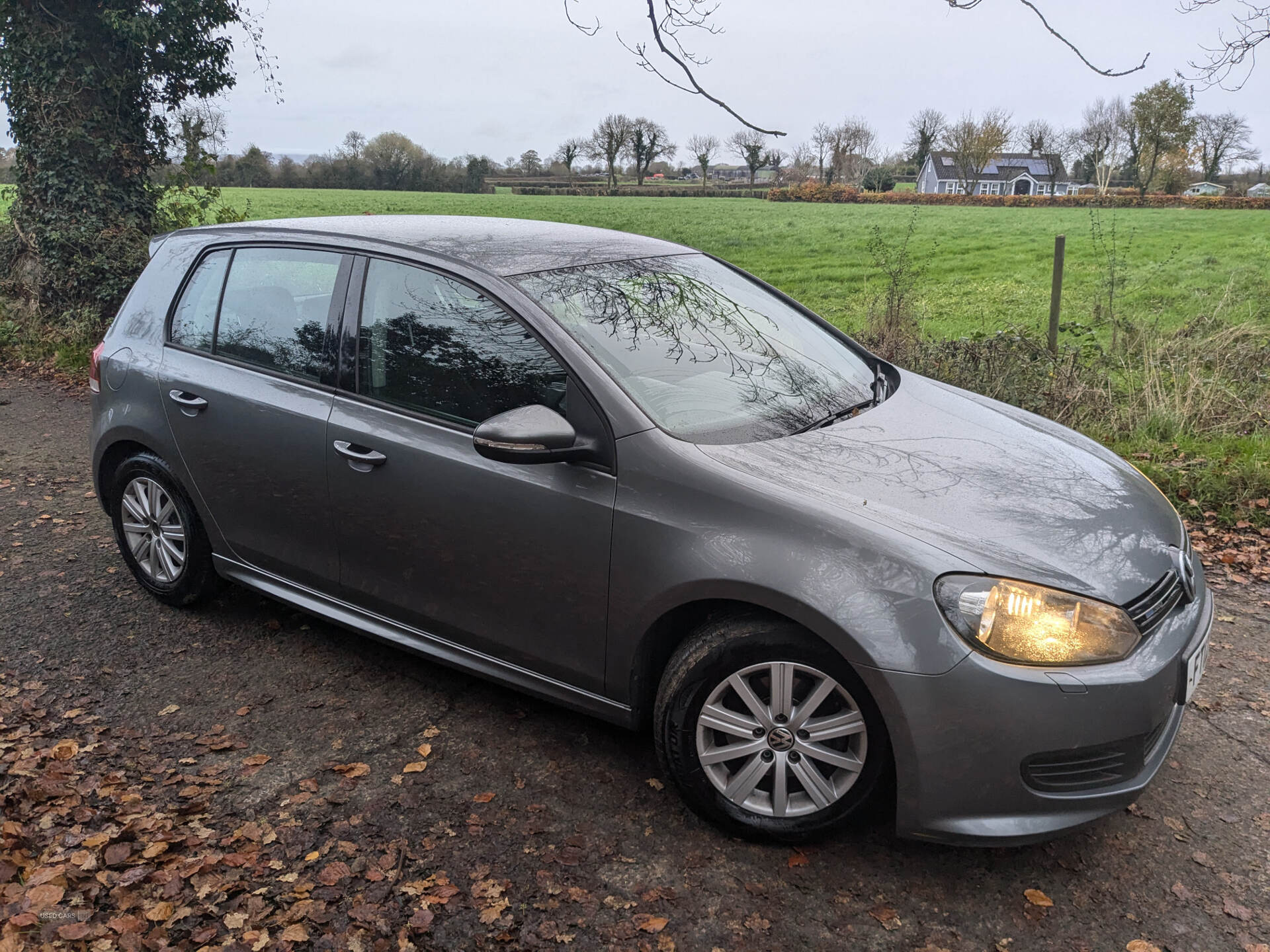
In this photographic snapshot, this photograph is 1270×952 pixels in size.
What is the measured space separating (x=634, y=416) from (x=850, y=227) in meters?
28.9

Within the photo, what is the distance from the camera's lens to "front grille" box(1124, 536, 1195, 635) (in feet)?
8.95

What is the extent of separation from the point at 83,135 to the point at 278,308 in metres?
10.4

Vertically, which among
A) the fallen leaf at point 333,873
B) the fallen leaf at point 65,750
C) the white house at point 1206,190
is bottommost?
the fallen leaf at point 333,873

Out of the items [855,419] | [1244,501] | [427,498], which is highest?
[855,419]

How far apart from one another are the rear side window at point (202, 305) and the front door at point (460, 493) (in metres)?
0.94

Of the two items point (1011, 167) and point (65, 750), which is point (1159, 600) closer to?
point (65, 750)

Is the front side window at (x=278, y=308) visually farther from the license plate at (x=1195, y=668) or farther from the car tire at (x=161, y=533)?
the license plate at (x=1195, y=668)

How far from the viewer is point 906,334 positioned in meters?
9.17

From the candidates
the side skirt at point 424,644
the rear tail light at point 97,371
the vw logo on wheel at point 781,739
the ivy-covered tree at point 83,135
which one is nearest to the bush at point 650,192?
the ivy-covered tree at point 83,135

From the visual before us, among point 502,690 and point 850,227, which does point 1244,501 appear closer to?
point 502,690

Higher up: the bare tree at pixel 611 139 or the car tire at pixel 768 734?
the bare tree at pixel 611 139

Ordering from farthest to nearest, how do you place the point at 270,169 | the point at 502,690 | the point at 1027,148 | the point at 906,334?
the point at 1027,148, the point at 270,169, the point at 906,334, the point at 502,690

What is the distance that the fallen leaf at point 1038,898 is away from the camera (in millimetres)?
2773

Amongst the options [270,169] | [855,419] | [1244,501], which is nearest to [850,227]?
[270,169]
